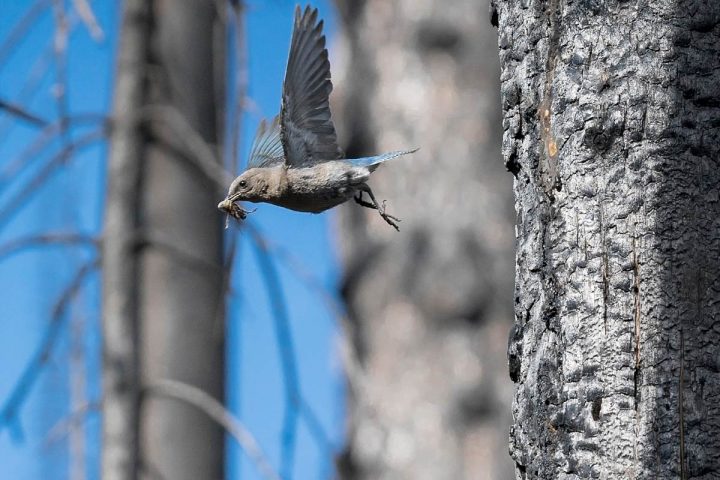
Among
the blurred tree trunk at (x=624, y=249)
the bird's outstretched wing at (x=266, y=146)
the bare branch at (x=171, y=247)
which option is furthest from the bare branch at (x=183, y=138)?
the blurred tree trunk at (x=624, y=249)

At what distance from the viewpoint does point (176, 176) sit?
3.17m

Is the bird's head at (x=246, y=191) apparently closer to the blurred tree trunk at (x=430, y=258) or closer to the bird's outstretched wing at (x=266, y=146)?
the bird's outstretched wing at (x=266, y=146)

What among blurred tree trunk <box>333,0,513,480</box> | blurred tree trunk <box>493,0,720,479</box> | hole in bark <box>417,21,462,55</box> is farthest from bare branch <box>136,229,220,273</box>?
blurred tree trunk <box>493,0,720,479</box>

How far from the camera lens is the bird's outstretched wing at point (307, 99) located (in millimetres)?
1388

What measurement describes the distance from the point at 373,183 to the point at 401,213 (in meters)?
0.15

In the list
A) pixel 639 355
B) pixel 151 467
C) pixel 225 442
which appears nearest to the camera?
pixel 639 355

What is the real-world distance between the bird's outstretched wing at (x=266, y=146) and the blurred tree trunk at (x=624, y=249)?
1.58ft

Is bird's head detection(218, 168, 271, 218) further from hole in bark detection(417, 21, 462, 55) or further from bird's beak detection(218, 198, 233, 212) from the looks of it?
hole in bark detection(417, 21, 462, 55)

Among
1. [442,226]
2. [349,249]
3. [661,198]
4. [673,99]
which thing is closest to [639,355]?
[661,198]

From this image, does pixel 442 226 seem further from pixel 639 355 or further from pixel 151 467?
pixel 639 355

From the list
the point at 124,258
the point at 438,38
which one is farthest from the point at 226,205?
the point at 124,258

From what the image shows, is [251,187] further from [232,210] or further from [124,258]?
[124,258]

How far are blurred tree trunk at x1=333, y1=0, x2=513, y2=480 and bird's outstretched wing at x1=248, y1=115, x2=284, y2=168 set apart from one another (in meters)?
1.04

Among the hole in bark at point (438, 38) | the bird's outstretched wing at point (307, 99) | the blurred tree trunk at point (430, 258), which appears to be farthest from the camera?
the hole in bark at point (438, 38)
